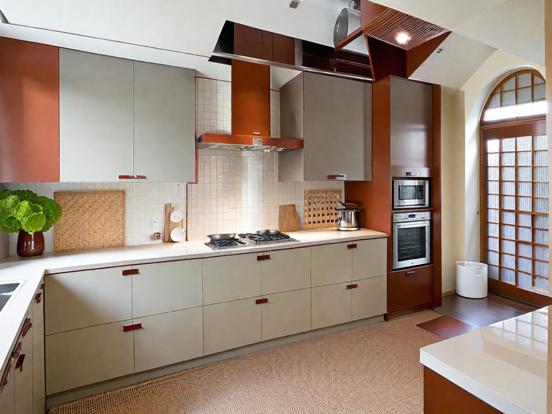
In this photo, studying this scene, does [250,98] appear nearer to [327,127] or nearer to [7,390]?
[327,127]

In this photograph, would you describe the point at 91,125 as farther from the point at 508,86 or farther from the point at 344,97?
the point at 508,86

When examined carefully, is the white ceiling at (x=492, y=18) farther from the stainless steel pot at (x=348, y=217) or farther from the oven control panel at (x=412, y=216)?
the stainless steel pot at (x=348, y=217)

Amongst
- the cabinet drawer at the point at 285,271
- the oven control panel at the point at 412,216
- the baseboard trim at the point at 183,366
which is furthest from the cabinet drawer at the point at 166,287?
the oven control panel at the point at 412,216

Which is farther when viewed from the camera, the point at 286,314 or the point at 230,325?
the point at 286,314

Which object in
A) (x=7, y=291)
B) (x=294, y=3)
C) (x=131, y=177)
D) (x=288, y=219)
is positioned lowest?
(x=7, y=291)

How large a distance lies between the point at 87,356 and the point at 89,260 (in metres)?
0.61

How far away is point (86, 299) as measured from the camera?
7.11 ft

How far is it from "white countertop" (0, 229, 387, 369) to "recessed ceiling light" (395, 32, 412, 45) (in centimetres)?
165

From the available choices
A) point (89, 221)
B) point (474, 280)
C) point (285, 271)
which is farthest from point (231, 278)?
point (474, 280)

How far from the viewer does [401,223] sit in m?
3.38

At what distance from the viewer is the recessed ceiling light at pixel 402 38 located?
2506mm

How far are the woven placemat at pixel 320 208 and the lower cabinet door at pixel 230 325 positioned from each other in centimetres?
122

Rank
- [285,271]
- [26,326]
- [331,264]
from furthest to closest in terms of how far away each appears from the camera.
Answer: [331,264], [285,271], [26,326]

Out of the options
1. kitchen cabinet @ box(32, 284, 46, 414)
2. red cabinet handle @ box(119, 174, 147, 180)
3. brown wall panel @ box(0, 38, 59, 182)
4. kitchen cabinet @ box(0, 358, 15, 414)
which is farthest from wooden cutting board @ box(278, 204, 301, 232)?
kitchen cabinet @ box(0, 358, 15, 414)
